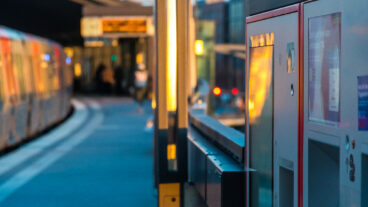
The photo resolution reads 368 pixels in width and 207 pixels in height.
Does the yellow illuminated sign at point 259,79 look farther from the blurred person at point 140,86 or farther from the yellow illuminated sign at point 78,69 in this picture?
the yellow illuminated sign at point 78,69

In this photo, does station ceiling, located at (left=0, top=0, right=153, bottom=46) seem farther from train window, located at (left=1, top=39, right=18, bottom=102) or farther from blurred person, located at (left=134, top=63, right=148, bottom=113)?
train window, located at (left=1, top=39, right=18, bottom=102)

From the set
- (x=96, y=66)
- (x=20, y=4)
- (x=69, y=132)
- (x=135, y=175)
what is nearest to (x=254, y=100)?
(x=135, y=175)

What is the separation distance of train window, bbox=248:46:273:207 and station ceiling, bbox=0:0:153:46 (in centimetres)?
2631

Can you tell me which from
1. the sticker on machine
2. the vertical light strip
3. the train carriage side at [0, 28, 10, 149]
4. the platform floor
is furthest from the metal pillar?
the train carriage side at [0, 28, 10, 149]

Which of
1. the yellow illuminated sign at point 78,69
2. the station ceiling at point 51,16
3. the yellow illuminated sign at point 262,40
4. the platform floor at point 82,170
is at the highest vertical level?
the station ceiling at point 51,16

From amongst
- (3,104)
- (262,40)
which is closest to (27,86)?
(3,104)

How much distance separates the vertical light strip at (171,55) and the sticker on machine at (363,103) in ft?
6.32

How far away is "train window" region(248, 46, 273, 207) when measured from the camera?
16.4 feet

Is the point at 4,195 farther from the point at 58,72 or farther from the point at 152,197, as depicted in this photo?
the point at 58,72

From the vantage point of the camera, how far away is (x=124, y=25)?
2816cm

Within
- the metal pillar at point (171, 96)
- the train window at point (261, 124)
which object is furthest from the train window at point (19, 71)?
the train window at point (261, 124)

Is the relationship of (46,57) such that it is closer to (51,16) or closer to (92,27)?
(92,27)

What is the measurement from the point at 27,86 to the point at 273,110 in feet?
45.4

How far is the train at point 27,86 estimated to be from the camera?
50.6 feet
